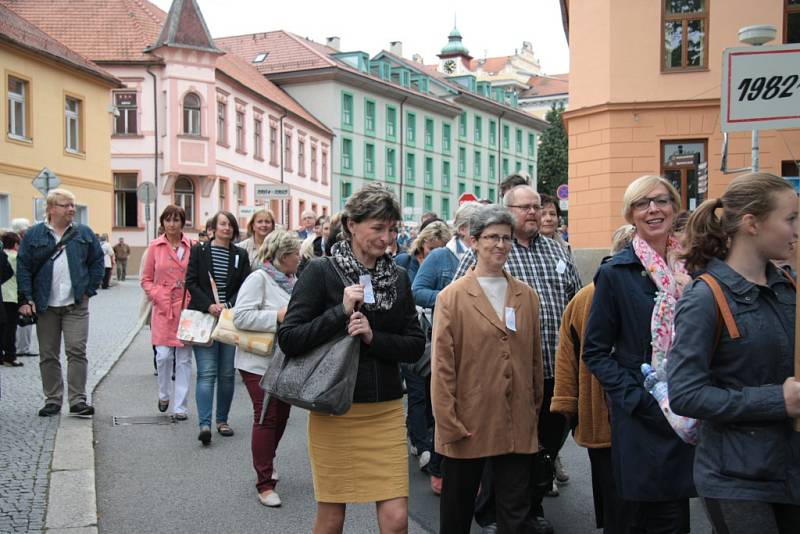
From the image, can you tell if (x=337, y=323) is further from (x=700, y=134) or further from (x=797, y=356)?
(x=700, y=134)

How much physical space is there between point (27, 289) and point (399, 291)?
17.8 feet

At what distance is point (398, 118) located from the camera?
64.0 metres

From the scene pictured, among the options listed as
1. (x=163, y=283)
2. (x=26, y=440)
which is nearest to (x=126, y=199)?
(x=163, y=283)

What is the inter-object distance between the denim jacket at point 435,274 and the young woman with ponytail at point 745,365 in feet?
13.2

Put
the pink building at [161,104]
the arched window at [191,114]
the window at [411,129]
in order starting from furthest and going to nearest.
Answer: the window at [411,129]
the arched window at [191,114]
the pink building at [161,104]

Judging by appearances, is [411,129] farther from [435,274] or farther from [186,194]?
[435,274]

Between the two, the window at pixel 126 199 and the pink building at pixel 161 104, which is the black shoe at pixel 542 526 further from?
the window at pixel 126 199

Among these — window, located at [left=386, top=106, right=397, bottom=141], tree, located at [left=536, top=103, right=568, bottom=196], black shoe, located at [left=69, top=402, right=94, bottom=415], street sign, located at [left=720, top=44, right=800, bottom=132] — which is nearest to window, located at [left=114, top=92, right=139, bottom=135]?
window, located at [left=386, top=106, right=397, bottom=141]

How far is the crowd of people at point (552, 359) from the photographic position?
2947mm

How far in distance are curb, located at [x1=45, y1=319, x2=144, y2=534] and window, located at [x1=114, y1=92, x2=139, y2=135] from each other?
36129 mm

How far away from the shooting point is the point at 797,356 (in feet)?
9.00

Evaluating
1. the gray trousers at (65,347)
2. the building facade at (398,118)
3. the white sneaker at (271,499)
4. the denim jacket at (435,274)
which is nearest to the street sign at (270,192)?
the gray trousers at (65,347)

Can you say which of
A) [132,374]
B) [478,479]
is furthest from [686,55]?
[478,479]

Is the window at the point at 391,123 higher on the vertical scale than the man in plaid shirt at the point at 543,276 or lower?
higher
